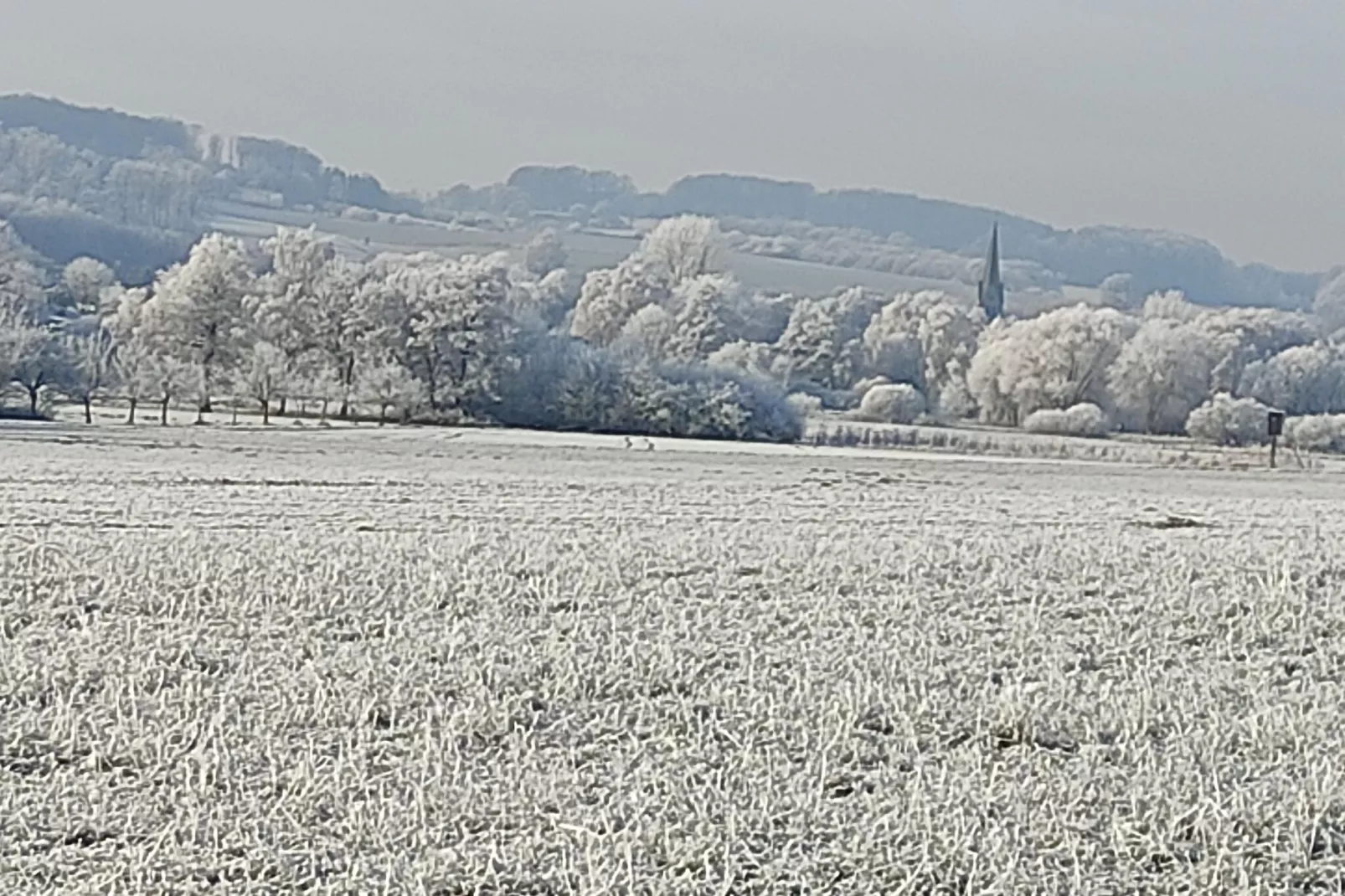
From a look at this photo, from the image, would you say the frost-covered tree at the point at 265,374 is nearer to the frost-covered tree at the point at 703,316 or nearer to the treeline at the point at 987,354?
the treeline at the point at 987,354

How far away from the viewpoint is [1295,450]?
7900 cm

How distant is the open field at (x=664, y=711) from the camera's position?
7.31m

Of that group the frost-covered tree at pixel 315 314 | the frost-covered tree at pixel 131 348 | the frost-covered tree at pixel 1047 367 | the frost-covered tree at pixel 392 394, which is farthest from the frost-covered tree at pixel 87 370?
the frost-covered tree at pixel 1047 367

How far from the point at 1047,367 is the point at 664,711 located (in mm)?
99772

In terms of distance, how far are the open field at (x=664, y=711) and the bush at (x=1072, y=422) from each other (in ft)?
261

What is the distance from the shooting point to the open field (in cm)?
731

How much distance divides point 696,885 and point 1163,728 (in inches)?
157

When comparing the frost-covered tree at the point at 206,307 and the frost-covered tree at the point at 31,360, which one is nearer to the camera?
the frost-covered tree at the point at 31,360

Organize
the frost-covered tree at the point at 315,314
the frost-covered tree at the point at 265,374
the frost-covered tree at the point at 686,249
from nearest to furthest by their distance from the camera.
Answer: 1. the frost-covered tree at the point at 265,374
2. the frost-covered tree at the point at 315,314
3. the frost-covered tree at the point at 686,249

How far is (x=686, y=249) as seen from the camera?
513ft

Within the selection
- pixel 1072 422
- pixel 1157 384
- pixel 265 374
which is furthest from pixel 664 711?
pixel 1157 384

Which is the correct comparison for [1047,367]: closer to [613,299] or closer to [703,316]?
[703,316]

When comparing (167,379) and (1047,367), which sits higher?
(1047,367)

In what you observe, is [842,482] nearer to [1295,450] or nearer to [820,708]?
[820,708]
